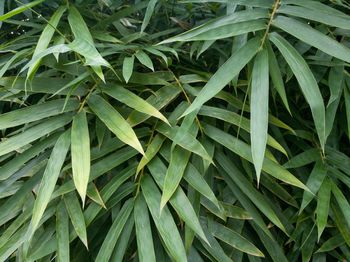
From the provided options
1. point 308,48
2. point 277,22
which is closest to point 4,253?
point 277,22

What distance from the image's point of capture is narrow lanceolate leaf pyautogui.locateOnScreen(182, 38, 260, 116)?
0.57 meters

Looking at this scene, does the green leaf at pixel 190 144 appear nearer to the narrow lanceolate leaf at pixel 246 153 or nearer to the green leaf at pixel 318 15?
the narrow lanceolate leaf at pixel 246 153

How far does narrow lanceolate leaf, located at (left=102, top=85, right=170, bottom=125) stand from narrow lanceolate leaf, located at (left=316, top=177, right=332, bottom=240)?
0.29 m

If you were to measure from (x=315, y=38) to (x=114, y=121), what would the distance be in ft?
1.04

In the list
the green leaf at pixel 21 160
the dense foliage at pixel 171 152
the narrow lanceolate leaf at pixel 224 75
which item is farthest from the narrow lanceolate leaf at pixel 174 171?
the green leaf at pixel 21 160

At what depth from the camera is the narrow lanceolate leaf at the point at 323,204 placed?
67 centimetres

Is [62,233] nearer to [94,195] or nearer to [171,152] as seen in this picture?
[94,195]

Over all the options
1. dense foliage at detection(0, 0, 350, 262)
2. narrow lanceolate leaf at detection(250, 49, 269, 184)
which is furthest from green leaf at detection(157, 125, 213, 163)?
narrow lanceolate leaf at detection(250, 49, 269, 184)

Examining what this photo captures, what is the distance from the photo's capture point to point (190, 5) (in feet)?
3.34

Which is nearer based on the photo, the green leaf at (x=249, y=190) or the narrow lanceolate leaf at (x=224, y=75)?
the narrow lanceolate leaf at (x=224, y=75)

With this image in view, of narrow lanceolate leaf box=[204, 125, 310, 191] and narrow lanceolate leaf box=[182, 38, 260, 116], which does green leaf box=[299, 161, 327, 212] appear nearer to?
narrow lanceolate leaf box=[204, 125, 310, 191]

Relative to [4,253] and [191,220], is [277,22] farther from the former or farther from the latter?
[4,253]

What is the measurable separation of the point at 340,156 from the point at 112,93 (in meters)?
0.44

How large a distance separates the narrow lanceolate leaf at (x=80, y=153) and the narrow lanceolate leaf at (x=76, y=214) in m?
0.09
